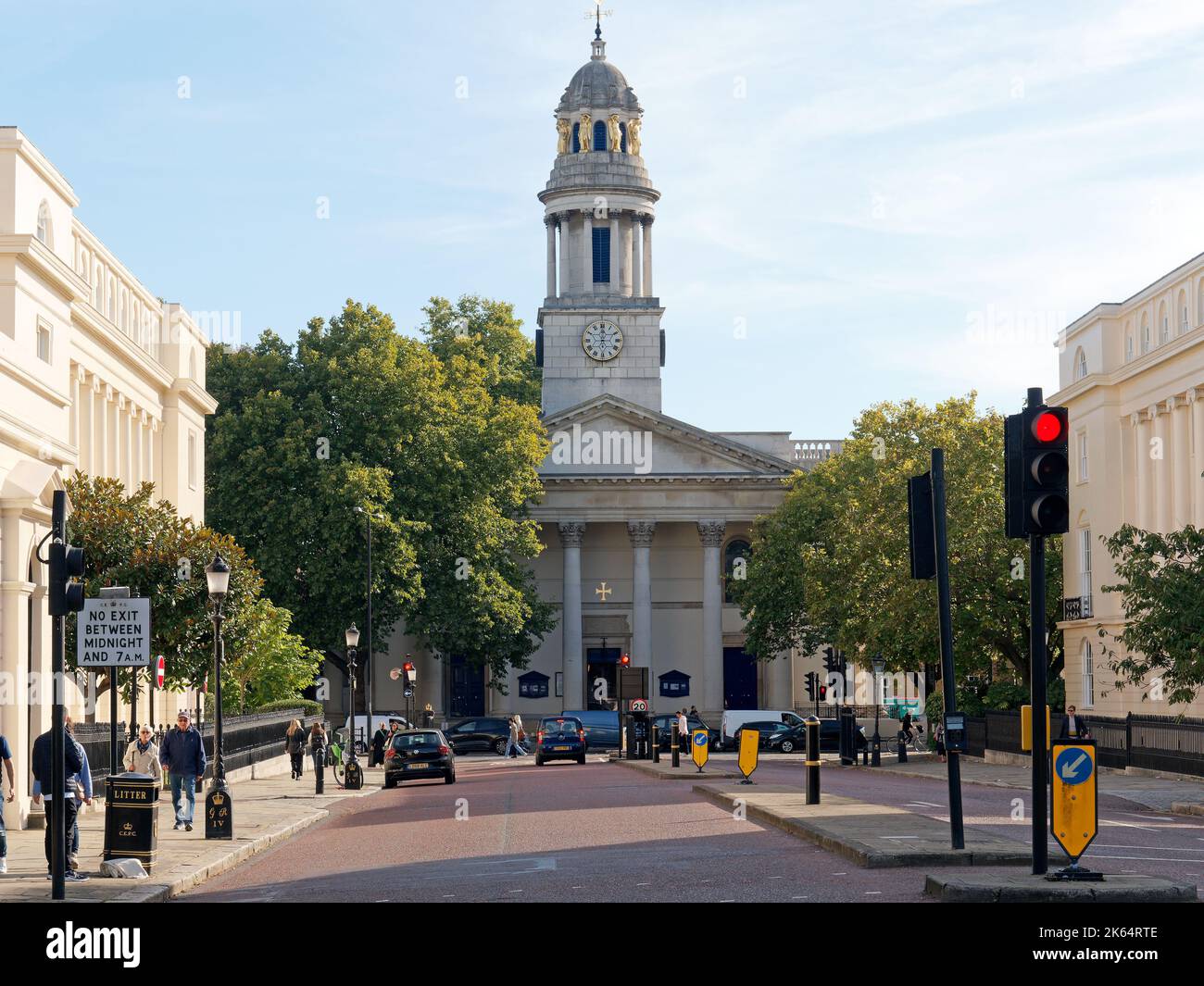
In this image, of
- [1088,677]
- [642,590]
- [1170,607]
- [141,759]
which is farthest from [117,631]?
[642,590]

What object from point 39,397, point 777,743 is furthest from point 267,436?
point 39,397

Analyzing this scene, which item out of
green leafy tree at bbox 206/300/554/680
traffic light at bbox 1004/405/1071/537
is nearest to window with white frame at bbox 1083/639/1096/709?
green leafy tree at bbox 206/300/554/680

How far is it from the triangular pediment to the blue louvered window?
890 centimetres

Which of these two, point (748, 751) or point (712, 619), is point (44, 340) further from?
point (712, 619)

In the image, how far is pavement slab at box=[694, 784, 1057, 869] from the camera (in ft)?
57.5

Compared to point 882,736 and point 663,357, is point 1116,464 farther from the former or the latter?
point 663,357

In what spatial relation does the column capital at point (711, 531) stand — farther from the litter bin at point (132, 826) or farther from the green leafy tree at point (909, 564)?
the litter bin at point (132, 826)

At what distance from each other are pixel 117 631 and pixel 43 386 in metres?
7.40

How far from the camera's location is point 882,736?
259 feet

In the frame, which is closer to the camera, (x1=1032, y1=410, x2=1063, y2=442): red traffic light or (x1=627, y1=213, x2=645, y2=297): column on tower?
(x1=1032, y1=410, x2=1063, y2=442): red traffic light

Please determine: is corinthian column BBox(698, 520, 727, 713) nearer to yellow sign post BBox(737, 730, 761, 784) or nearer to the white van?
the white van

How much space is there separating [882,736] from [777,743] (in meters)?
16.2

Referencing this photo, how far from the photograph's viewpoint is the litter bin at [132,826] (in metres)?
19.0

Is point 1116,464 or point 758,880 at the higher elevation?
point 1116,464
